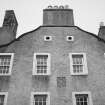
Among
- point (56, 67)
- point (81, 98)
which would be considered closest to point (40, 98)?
point (56, 67)

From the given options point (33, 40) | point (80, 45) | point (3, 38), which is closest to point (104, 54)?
point (80, 45)

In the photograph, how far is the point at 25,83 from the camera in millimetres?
14312

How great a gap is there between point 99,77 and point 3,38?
406 inches

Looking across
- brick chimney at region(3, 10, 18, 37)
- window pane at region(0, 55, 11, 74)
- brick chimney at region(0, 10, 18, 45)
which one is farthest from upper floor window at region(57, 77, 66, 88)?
brick chimney at region(3, 10, 18, 37)

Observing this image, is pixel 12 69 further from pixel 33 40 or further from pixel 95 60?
pixel 95 60

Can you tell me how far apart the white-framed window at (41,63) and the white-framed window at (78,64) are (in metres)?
1.89

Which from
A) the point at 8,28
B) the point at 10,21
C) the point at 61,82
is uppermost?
the point at 10,21

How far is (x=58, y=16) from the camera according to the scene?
66.5 ft

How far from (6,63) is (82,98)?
672 centimetres

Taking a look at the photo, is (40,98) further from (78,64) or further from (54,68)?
(78,64)

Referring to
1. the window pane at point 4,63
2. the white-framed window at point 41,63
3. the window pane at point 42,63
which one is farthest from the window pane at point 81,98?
the window pane at point 4,63

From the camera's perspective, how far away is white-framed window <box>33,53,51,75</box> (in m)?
15.2

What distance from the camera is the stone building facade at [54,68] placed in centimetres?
1373

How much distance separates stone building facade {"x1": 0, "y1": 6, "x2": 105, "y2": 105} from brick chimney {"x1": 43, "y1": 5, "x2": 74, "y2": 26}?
1258 mm
